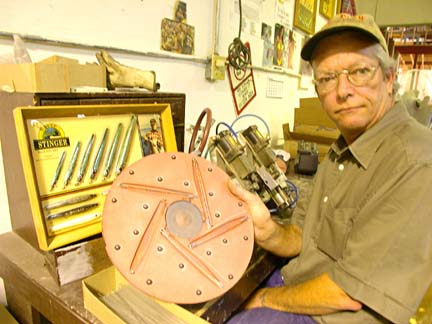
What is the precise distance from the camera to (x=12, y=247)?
90 cm

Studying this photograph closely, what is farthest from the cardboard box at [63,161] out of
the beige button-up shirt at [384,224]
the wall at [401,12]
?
the wall at [401,12]

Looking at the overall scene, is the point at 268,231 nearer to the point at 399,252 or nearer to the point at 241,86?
the point at 399,252

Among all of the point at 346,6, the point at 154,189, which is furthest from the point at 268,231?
the point at 346,6

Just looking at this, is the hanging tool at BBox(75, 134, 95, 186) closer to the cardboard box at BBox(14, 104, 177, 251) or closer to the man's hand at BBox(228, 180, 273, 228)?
the cardboard box at BBox(14, 104, 177, 251)

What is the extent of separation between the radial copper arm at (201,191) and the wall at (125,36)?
66cm

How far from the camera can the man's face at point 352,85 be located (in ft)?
2.88

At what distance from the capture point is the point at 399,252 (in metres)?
0.69

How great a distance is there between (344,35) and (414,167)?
428 millimetres

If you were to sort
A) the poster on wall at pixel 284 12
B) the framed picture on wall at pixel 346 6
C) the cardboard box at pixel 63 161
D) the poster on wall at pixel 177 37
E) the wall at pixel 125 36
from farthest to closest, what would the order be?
the framed picture on wall at pixel 346 6
the poster on wall at pixel 284 12
the poster on wall at pixel 177 37
the wall at pixel 125 36
the cardboard box at pixel 63 161

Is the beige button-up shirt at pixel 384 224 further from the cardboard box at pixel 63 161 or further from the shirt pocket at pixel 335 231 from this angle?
the cardboard box at pixel 63 161

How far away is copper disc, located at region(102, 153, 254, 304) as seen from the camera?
605 mm

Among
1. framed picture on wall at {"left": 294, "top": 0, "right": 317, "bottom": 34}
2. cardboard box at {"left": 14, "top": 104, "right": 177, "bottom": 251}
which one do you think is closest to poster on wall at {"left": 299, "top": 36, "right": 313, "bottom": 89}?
framed picture on wall at {"left": 294, "top": 0, "right": 317, "bottom": 34}

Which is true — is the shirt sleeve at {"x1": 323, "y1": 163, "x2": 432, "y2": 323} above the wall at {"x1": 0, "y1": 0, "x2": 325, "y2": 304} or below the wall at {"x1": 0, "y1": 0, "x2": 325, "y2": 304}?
below

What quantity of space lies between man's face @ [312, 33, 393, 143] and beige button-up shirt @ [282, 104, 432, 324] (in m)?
0.04
